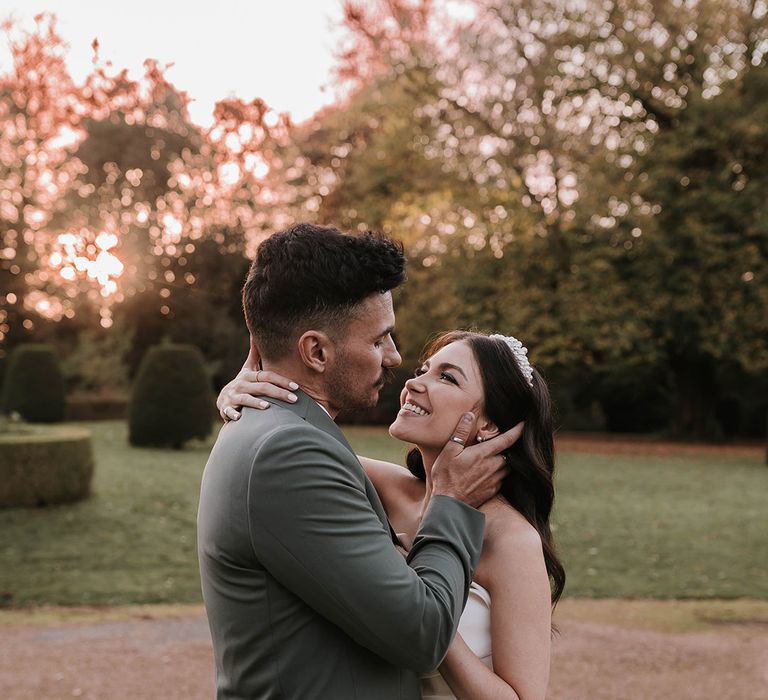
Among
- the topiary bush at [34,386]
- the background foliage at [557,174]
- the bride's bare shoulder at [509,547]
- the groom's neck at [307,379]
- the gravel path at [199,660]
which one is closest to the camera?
the groom's neck at [307,379]

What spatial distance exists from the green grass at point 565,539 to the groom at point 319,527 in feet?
22.8

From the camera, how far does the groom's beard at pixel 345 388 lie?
1.96 m

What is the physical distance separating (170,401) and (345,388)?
18.4 m

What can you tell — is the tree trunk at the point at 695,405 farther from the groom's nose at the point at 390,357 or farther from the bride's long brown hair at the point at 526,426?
the groom's nose at the point at 390,357

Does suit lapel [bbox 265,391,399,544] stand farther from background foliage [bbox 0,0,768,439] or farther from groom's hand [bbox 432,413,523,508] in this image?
background foliage [bbox 0,0,768,439]

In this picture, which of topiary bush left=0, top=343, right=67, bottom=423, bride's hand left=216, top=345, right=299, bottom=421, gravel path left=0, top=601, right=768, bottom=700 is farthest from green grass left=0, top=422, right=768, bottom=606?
topiary bush left=0, top=343, right=67, bottom=423

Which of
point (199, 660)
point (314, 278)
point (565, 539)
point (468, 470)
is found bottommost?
point (565, 539)

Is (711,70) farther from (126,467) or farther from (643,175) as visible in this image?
(126,467)

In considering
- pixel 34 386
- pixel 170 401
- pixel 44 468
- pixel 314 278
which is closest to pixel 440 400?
pixel 314 278

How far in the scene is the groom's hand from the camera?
2.13 m

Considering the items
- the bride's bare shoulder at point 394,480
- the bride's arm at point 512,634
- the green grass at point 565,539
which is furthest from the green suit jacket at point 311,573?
the green grass at point 565,539

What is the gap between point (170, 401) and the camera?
19.8 meters

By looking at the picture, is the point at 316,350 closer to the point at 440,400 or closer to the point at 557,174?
the point at 440,400

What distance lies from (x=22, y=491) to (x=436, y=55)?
15869 millimetres
